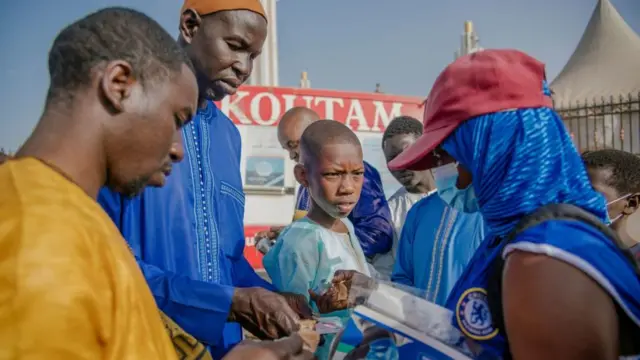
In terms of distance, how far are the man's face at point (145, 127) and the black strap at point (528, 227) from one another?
2.81ft

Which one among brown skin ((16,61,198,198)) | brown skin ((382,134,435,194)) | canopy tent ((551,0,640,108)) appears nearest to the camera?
brown skin ((16,61,198,198))

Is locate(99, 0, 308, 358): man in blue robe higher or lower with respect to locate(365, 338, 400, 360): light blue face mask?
higher

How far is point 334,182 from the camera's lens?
321cm

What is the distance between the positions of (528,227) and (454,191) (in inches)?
30.6

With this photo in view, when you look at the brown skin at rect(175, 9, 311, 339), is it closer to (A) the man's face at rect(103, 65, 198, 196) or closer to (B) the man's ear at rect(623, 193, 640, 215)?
(A) the man's face at rect(103, 65, 198, 196)

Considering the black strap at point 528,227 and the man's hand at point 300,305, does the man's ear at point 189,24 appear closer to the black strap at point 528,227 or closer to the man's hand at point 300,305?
the man's hand at point 300,305

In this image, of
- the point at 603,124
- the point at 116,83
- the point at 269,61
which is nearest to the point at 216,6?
the point at 116,83

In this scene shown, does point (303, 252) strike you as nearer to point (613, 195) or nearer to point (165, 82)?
point (165, 82)

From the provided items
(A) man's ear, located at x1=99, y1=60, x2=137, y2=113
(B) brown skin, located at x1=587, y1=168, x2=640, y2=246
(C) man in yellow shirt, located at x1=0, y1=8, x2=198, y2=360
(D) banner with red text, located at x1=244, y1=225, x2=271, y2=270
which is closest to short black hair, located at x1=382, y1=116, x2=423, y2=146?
(B) brown skin, located at x1=587, y1=168, x2=640, y2=246

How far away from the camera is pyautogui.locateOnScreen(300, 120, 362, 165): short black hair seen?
3.30 meters

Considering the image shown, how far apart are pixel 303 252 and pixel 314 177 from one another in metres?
0.58

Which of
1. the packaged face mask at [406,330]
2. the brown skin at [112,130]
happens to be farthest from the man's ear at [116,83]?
the packaged face mask at [406,330]

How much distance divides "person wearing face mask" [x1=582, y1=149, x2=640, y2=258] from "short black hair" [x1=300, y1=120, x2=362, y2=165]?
1.58 m

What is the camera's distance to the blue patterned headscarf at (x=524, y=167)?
1452 mm
